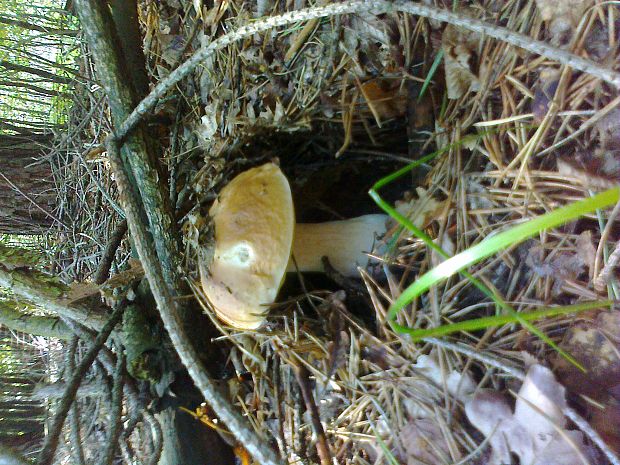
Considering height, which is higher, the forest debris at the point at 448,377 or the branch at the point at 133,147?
the branch at the point at 133,147

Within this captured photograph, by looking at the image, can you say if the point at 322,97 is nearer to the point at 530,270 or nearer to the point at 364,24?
the point at 364,24

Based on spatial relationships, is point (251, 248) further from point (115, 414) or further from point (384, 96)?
point (115, 414)

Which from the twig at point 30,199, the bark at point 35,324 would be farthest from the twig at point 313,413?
the twig at point 30,199

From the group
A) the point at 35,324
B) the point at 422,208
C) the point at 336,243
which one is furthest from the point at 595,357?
the point at 35,324

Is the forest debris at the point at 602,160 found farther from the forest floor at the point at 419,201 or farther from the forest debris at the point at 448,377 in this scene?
the forest debris at the point at 448,377

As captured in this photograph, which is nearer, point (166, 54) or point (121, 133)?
point (121, 133)

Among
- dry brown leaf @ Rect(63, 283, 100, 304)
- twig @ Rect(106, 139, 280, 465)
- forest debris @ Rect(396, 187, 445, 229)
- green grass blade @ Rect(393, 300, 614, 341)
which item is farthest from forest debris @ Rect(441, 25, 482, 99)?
dry brown leaf @ Rect(63, 283, 100, 304)

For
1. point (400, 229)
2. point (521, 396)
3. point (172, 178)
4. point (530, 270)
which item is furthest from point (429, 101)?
point (172, 178)
